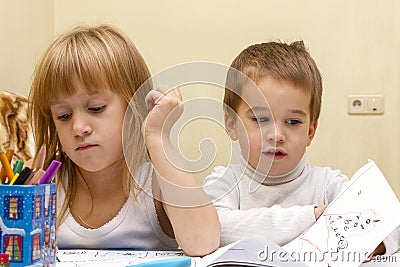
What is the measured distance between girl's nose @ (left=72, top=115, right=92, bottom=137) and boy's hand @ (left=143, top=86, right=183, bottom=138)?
10 centimetres

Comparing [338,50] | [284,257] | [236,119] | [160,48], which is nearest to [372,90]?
[338,50]

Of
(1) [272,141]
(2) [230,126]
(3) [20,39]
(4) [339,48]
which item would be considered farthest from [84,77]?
(4) [339,48]

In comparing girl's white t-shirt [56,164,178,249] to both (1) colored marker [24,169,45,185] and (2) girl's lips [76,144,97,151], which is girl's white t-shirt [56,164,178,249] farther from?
(1) colored marker [24,169,45,185]

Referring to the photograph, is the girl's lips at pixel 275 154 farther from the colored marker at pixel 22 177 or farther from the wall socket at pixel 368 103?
the wall socket at pixel 368 103

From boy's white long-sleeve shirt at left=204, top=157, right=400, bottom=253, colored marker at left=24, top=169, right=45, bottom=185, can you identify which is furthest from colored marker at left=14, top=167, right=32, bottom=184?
boy's white long-sleeve shirt at left=204, top=157, right=400, bottom=253

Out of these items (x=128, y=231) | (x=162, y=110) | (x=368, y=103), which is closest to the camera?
(x=162, y=110)

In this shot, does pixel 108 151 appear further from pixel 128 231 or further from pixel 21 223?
pixel 21 223

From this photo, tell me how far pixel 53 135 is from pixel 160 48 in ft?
4.17

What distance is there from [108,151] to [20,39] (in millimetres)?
1156

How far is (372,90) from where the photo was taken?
7.46 feet

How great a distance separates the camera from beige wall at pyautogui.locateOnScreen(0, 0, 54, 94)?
197 cm

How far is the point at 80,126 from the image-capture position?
104 cm

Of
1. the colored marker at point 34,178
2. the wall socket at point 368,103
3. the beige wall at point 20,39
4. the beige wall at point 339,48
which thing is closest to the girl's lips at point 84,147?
the colored marker at point 34,178

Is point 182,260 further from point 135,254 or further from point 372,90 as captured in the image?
point 372,90
